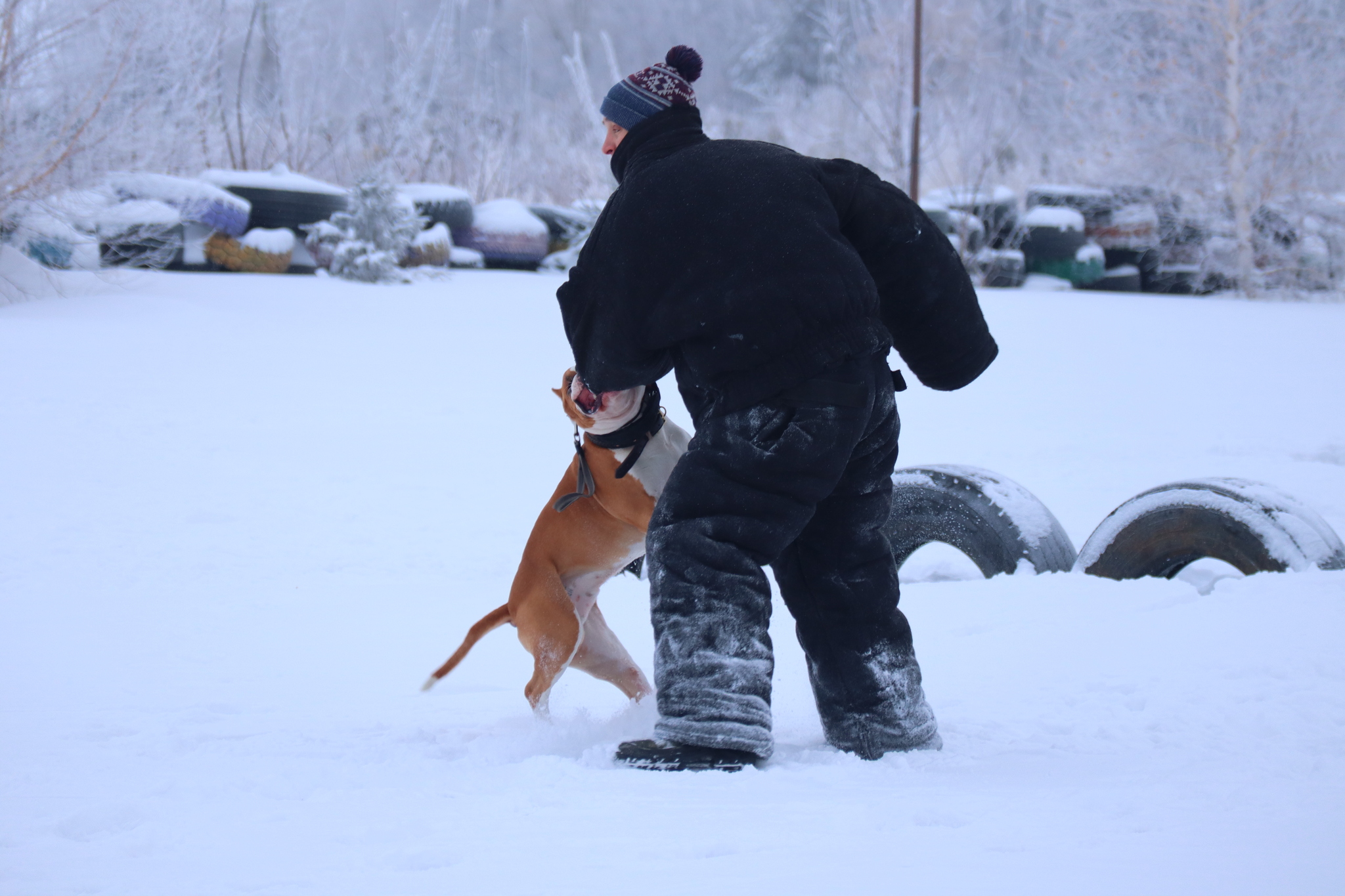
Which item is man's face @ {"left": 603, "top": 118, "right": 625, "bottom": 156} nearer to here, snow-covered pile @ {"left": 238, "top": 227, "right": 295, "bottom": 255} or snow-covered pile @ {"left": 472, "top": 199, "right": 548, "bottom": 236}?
snow-covered pile @ {"left": 238, "top": 227, "right": 295, "bottom": 255}

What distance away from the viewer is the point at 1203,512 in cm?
391

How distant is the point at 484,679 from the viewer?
11.8 ft

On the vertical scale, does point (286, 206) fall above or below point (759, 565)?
above

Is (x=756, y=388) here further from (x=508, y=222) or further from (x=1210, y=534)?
(x=508, y=222)

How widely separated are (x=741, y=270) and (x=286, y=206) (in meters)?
11.2

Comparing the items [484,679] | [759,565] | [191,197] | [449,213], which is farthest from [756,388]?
[449,213]

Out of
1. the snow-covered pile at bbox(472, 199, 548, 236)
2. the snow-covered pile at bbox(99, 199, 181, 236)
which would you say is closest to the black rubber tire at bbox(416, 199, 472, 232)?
the snow-covered pile at bbox(472, 199, 548, 236)

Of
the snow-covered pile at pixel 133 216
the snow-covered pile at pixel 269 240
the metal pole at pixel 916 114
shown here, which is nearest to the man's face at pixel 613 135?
the snow-covered pile at pixel 133 216

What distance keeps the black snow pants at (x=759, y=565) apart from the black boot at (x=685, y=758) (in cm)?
2

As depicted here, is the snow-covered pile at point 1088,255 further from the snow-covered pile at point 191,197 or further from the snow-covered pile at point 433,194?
the snow-covered pile at point 191,197

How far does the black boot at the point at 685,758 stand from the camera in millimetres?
2266

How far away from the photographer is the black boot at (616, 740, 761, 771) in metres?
2.27

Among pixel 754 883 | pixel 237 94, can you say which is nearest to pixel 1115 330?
pixel 754 883

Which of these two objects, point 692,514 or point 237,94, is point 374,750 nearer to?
point 692,514
